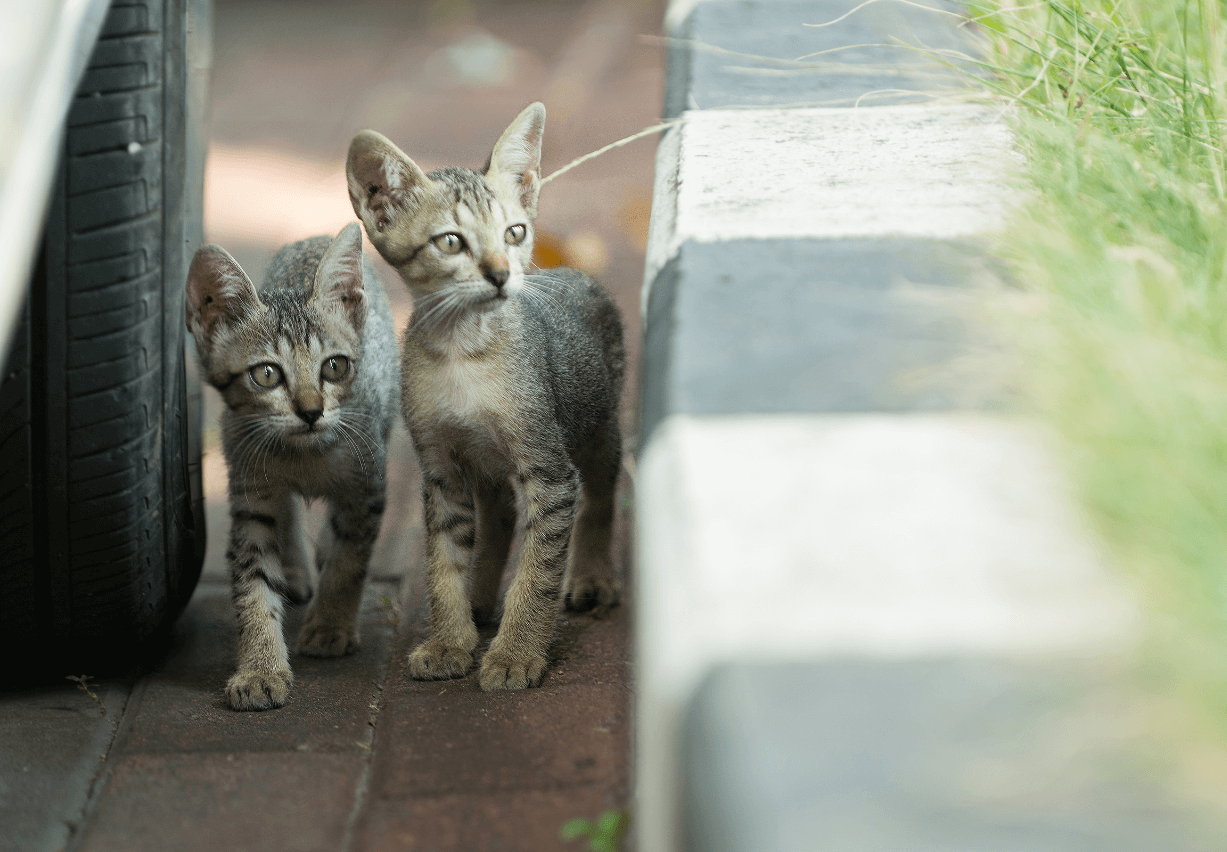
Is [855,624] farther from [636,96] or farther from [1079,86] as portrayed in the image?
[636,96]

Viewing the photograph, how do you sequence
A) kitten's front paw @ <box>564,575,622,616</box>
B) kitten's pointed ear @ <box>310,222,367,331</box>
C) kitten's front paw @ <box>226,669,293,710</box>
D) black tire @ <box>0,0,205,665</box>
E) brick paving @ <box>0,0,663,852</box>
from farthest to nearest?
kitten's front paw @ <box>564,575,622,616</box>, kitten's pointed ear @ <box>310,222,367,331</box>, kitten's front paw @ <box>226,669,293,710</box>, black tire @ <box>0,0,205,665</box>, brick paving @ <box>0,0,663,852</box>

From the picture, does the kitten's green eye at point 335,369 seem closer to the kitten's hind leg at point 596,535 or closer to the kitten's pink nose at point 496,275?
the kitten's pink nose at point 496,275

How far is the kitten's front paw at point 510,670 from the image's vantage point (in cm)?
208

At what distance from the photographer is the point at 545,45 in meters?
8.25

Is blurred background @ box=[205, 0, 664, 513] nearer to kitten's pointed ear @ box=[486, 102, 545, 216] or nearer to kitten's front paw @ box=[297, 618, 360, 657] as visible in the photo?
kitten's front paw @ box=[297, 618, 360, 657]

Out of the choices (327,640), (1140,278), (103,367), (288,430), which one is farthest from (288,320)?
(1140,278)

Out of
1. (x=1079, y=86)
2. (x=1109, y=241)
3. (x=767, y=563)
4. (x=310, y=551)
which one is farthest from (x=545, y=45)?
(x=767, y=563)

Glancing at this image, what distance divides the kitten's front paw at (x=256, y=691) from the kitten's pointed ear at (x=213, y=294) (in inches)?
26.4

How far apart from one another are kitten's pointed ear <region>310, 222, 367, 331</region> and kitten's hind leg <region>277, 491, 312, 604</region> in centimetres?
51

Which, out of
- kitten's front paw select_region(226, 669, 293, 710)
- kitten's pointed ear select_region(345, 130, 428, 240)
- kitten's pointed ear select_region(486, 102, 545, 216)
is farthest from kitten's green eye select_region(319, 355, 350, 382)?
kitten's front paw select_region(226, 669, 293, 710)

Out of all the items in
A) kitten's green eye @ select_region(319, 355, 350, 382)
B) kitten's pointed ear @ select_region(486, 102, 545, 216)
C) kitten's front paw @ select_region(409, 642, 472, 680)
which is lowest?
kitten's front paw @ select_region(409, 642, 472, 680)

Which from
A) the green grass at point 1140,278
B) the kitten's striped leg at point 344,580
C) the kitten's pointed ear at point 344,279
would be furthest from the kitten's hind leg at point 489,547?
the green grass at point 1140,278

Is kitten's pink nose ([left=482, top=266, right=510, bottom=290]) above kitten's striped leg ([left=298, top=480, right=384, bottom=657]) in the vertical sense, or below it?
above

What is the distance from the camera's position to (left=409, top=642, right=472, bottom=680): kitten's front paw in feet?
7.07
